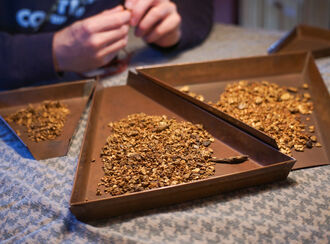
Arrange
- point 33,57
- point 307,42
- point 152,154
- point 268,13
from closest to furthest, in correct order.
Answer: point 152,154 < point 33,57 < point 307,42 < point 268,13

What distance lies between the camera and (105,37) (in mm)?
1001

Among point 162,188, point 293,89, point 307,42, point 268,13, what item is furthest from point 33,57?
point 268,13

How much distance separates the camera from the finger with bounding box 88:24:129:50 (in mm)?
995

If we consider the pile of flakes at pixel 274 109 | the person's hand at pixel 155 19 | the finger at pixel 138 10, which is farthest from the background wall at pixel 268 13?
the pile of flakes at pixel 274 109

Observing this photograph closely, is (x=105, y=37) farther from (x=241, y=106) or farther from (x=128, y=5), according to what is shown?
(x=241, y=106)

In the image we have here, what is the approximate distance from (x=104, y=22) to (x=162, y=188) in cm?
63

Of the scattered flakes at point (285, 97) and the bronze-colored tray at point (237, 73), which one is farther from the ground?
the bronze-colored tray at point (237, 73)

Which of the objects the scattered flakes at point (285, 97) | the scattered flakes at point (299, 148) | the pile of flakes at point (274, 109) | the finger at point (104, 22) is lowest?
the scattered flakes at point (299, 148)

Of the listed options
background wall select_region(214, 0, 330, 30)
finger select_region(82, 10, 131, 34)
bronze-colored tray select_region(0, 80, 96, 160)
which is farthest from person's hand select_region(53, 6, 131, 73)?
background wall select_region(214, 0, 330, 30)

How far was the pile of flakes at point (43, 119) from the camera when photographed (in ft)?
2.71

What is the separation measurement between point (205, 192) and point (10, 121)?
60 cm

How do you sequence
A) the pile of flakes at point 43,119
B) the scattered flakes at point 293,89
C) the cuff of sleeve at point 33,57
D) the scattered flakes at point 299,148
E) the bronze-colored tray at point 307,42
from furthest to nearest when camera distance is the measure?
1. the bronze-colored tray at point 307,42
2. the cuff of sleeve at point 33,57
3. the scattered flakes at point 293,89
4. the pile of flakes at point 43,119
5. the scattered flakes at point 299,148

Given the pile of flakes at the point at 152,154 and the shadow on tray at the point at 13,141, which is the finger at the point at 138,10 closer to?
the pile of flakes at the point at 152,154

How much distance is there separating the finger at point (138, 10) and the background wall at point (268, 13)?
4.12 ft
